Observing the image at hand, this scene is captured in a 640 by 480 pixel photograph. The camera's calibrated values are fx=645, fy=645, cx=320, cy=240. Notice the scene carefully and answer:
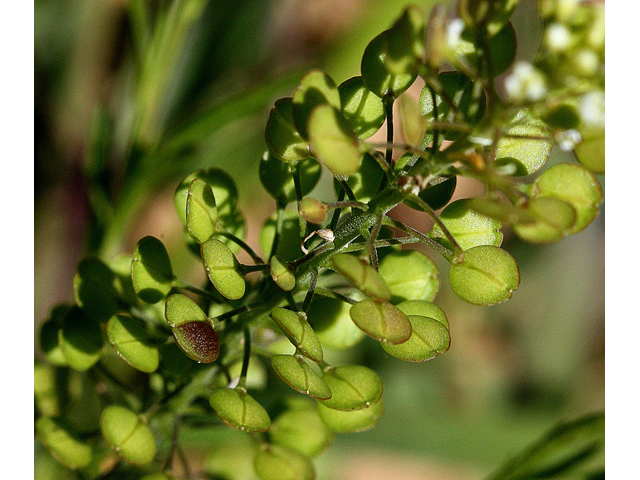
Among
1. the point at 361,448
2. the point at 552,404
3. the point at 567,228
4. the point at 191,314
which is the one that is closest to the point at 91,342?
the point at 191,314

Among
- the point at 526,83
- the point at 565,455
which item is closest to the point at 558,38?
the point at 526,83

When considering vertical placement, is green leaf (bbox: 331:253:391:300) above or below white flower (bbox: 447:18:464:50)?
below

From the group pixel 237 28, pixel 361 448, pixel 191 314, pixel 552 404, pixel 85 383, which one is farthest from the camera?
pixel 552 404

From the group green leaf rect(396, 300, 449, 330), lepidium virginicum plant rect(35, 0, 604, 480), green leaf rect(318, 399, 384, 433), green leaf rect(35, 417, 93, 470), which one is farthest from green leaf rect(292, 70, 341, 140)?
green leaf rect(35, 417, 93, 470)

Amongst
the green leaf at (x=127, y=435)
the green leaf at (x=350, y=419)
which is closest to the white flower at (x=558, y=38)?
the green leaf at (x=350, y=419)

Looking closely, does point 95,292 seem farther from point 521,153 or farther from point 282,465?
point 521,153

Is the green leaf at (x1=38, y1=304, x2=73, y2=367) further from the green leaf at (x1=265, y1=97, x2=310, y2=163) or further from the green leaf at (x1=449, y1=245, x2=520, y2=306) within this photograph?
the green leaf at (x1=449, y1=245, x2=520, y2=306)
